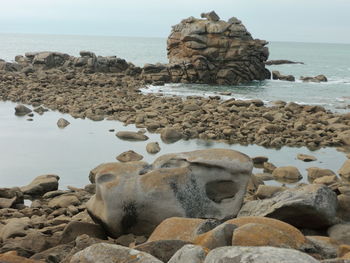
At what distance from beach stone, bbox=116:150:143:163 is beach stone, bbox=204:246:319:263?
36.7 feet

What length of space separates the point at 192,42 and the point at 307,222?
42840mm

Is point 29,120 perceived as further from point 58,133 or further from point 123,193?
point 123,193

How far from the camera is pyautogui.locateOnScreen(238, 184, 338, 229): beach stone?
7.28 metres

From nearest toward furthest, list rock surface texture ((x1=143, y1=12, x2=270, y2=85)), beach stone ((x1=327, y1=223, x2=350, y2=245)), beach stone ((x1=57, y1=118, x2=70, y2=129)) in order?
beach stone ((x1=327, y1=223, x2=350, y2=245)), beach stone ((x1=57, y1=118, x2=70, y2=129)), rock surface texture ((x1=143, y1=12, x2=270, y2=85))

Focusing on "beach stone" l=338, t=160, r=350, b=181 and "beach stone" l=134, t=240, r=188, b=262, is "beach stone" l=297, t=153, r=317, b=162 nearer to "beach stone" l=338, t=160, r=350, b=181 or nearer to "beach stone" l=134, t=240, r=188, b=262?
"beach stone" l=338, t=160, r=350, b=181

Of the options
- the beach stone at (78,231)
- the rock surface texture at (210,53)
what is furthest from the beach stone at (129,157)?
the rock surface texture at (210,53)

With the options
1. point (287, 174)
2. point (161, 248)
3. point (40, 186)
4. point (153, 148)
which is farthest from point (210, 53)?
point (161, 248)

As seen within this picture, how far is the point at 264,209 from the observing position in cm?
775

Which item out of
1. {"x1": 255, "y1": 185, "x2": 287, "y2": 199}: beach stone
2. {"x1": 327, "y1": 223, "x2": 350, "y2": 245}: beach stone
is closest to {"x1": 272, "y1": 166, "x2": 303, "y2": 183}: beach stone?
{"x1": 255, "y1": 185, "x2": 287, "y2": 199}: beach stone

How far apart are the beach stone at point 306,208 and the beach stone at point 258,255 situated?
3442 mm

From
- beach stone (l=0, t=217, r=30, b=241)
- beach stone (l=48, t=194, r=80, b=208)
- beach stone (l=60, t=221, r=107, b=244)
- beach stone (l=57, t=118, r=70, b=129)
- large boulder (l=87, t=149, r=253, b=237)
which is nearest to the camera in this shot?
beach stone (l=60, t=221, r=107, b=244)

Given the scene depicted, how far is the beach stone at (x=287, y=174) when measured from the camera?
45.6ft

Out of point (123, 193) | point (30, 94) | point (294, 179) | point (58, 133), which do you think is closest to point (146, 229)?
point (123, 193)

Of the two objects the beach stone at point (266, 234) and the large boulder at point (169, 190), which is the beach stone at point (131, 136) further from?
the beach stone at point (266, 234)
